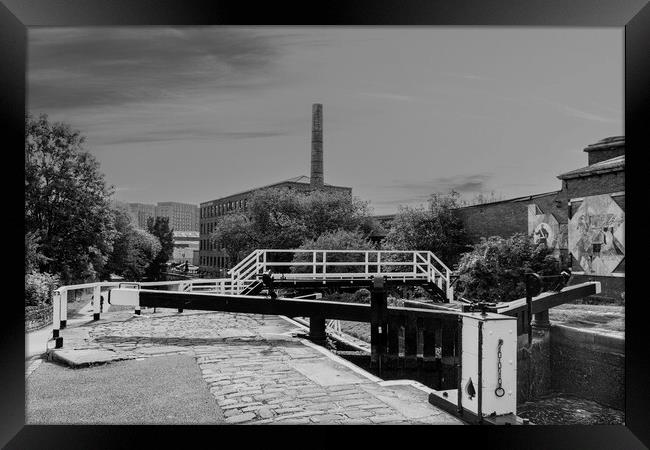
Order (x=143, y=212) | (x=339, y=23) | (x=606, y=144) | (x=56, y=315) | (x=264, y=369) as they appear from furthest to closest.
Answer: (x=143, y=212), (x=606, y=144), (x=56, y=315), (x=264, y=369), (x=339, y=23)

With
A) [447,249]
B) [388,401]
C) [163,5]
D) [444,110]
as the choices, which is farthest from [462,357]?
[447,249]

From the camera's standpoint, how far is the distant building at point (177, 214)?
13.9 meters

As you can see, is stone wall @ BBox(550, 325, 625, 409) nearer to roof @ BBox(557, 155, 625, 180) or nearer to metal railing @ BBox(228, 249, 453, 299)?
metal railing @ BBox(228, 249, 453, 299)

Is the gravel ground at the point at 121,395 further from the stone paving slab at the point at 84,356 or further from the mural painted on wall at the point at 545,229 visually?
the mural painted on wall at the point at 545,229

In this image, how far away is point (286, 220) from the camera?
23.0m

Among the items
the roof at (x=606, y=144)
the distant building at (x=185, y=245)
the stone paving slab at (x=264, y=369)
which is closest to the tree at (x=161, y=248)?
the distant building at (x=185, y=245)

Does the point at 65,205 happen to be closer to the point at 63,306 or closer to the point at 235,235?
the point at 63,306

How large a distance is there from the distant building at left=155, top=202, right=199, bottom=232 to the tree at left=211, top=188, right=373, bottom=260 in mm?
3370

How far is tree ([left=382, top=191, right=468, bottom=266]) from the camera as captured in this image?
1430cm

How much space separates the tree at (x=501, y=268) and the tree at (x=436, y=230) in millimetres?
2812

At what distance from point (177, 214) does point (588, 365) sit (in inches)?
481

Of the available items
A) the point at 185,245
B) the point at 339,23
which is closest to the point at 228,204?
the point at 185,245

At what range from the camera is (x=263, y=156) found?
36.9ft

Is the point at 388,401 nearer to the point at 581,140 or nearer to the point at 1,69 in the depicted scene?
the point at 1,69
